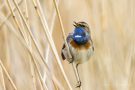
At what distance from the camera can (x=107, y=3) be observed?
7.63ft

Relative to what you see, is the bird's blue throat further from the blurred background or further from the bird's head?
the blurred background

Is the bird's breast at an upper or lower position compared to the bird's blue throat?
lower

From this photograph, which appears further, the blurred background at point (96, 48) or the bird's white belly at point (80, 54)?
the bird's white belly at point (80, 54)

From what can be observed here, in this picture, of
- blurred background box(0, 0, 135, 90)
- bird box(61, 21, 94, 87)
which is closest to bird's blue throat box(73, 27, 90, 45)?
bird box(61, 21, 94, 87)

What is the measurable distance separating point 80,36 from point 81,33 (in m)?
0.03

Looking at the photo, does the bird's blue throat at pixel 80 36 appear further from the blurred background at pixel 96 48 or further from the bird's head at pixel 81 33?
the blurred background at pixel 96 48

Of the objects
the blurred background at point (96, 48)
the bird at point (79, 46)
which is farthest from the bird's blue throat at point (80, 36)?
the blurred background at point (96, 48)

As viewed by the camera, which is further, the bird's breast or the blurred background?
the bird's breast

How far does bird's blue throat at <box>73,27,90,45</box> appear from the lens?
7.34 feet

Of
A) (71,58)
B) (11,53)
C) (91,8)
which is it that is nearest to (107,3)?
(91,8)

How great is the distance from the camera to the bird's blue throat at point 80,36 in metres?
2.24

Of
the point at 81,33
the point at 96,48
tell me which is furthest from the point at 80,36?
the point at 96,48

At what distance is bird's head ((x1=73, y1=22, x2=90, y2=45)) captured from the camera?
2226 millimetres

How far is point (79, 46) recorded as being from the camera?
223 cm
